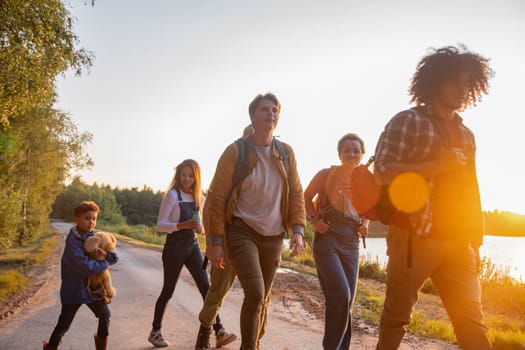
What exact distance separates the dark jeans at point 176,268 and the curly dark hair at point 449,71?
3.37 metres

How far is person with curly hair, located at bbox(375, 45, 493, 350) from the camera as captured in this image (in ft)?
8.86

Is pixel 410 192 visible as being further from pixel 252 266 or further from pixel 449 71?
pixel 252 266

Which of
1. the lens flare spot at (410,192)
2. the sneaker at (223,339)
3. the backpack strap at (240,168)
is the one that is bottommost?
the sneaker at (223,339)

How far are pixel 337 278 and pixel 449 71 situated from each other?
2104mm

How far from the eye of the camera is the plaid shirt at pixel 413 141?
111 inches

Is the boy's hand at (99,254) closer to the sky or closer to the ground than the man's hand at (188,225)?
closer to the ground

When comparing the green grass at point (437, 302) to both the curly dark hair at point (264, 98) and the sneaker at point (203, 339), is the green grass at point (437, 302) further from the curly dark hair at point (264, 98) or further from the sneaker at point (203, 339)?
the curly dark hair at point (264, 98)

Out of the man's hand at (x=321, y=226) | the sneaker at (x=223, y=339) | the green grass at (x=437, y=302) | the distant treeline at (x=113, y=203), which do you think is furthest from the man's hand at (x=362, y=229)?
the distant treeline at (x=113, y=203)

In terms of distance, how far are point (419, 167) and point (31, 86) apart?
9105 millimetres

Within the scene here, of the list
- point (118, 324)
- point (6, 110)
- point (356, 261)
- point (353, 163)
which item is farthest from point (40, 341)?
point (6, 110)

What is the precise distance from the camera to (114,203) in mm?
83375

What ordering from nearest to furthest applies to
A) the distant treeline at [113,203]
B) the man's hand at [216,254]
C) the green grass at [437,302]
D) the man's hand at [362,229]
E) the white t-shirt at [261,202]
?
the man's hand at [216,254], the white t-shirt at [261,202], the man's hand at [362,229], the green grass at [437,302], the distant treeline at [113,203]

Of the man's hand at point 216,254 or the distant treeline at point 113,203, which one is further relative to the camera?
the distant treeline at point 113,203

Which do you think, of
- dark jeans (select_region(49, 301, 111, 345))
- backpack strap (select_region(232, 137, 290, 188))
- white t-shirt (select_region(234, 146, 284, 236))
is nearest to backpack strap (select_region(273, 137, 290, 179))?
backpack strap (select_region(232, 137, 290, 188))
